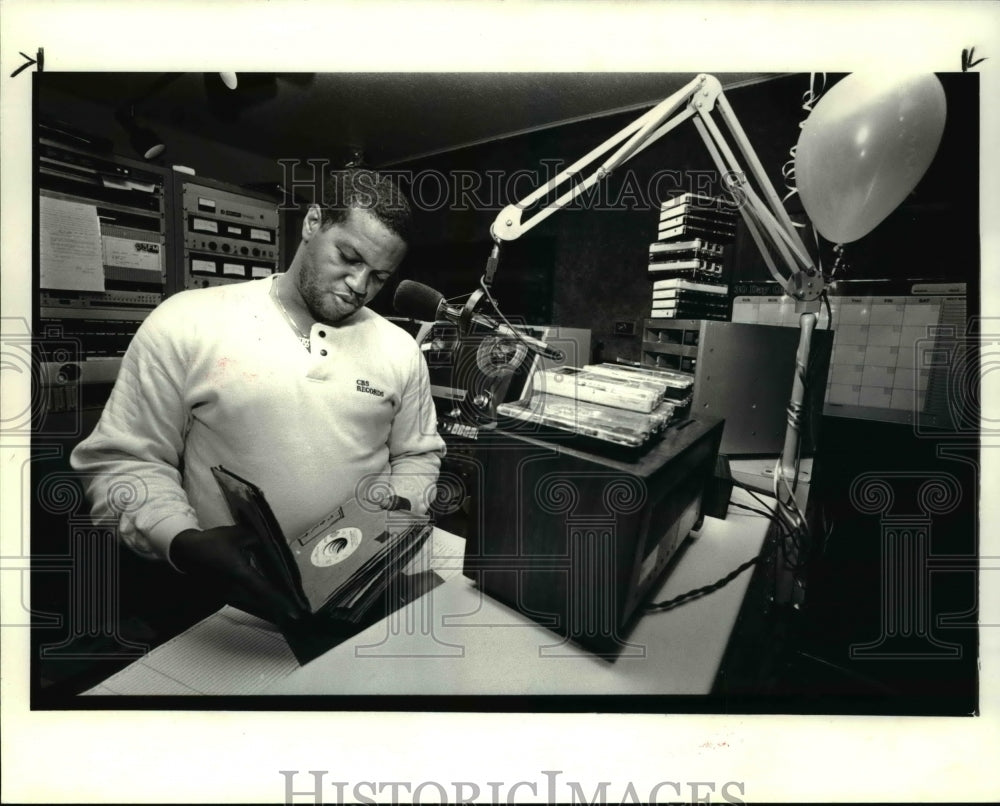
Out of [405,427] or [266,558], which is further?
[405,427]

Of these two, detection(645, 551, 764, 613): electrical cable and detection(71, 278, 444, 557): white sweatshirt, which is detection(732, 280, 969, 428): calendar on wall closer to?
detection(645, 551, 764, 613): electrical cable

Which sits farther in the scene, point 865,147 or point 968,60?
point 968,60

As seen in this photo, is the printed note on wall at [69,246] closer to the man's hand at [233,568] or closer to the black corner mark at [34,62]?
the black corner mark at [34,62]

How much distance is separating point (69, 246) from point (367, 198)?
61 cm

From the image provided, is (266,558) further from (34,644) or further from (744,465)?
(744,465)

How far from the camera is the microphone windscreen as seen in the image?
1.36 meters

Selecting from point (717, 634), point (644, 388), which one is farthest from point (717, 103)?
point (717, 634)

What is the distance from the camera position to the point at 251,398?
1.33m

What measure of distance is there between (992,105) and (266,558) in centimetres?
172

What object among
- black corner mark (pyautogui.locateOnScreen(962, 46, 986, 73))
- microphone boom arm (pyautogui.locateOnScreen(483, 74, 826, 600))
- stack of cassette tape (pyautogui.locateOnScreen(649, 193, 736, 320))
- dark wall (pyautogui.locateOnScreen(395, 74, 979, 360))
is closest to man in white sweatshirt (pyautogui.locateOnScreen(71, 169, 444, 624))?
dark wall (pyautogui.locateOnScreen(395, 74, 979, 360))

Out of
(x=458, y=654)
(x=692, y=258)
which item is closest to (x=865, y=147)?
(x=692, y=258)

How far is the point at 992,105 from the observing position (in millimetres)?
1440

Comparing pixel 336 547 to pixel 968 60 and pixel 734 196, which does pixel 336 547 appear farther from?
pixel 968 60

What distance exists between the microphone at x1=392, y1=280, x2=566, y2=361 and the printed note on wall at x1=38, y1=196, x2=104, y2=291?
0.61 metres
